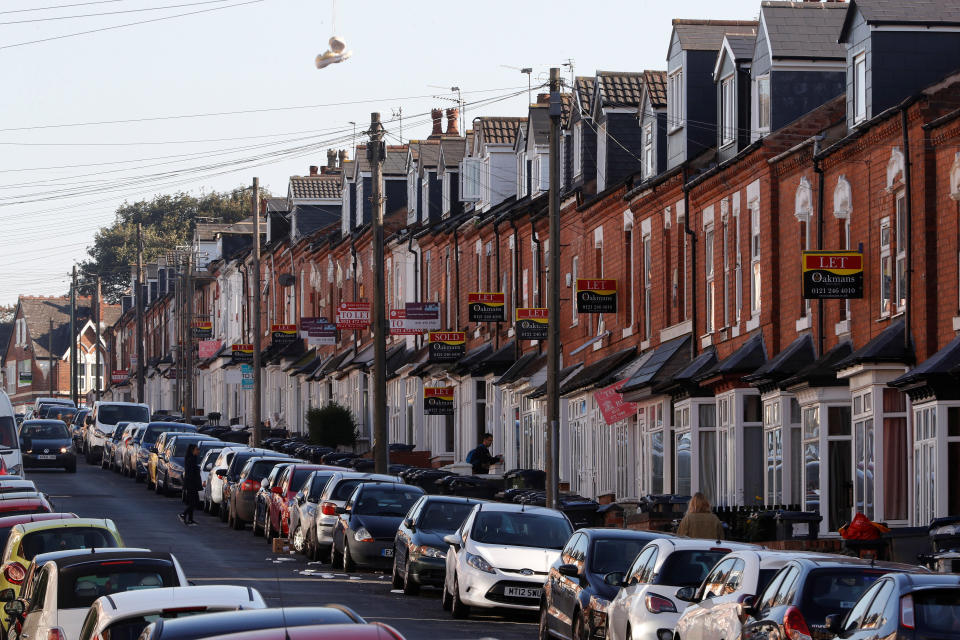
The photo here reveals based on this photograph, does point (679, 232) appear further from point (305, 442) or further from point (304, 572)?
point (305, 442)

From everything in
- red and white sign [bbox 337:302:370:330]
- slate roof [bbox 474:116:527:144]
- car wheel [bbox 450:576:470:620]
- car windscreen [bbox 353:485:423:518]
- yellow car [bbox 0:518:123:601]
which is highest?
slate roof [bbox 474:116:527:144]

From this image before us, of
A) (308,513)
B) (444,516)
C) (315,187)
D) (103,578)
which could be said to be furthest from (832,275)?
(315,187)

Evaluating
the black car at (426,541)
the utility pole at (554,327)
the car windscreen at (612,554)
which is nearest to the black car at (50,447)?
the utility pole at (554,327)

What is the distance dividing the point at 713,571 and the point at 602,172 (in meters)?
28.0

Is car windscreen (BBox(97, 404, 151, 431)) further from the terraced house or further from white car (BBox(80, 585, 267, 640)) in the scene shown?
white car (BBox(80, 585, 267, 640))

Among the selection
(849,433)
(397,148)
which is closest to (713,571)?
(849,433)

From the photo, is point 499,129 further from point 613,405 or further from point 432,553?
point 432,553

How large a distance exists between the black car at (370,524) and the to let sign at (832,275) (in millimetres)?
7585

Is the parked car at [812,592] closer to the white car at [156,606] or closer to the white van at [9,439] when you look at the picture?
the white car at [156,606]

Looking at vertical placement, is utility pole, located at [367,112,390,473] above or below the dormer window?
below

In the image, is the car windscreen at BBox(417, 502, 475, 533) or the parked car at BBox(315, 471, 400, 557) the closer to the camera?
the car windscreen at BBox(417, 502, 475, 533)

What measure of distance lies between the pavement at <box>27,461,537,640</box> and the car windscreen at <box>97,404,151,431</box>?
Result: 14.8m

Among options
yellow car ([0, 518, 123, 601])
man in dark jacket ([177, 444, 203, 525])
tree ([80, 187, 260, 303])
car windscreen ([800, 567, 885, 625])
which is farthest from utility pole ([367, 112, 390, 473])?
tree ([80, 187, 260, 303])

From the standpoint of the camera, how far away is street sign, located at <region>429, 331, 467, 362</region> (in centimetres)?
5094
